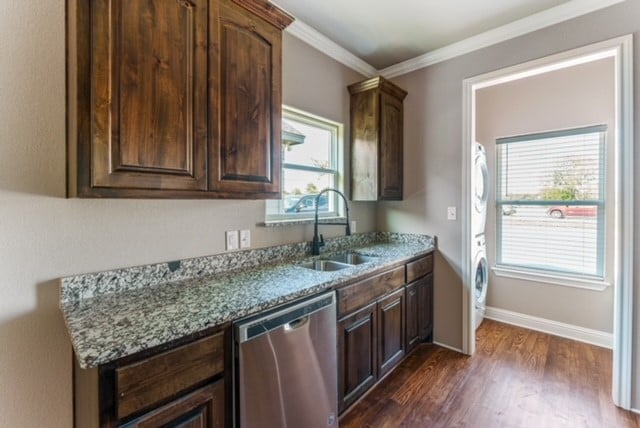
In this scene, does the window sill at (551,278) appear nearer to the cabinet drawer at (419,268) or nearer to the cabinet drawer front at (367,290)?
the cabinet drawer at (419,268)

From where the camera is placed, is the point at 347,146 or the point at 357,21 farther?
the point at 347,146

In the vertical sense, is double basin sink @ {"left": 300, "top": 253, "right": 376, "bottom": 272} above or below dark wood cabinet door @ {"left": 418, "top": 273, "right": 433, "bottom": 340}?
above

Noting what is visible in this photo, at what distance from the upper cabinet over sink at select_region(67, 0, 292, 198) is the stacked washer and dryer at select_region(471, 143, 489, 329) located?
191 centimetres

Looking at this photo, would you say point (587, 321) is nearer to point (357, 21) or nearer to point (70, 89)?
point (357, 21)

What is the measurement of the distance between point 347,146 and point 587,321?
9.24ft

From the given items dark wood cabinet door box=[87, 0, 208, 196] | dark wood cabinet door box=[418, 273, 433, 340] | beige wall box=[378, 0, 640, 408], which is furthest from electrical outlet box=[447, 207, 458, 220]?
dark wood cabinet door box=[87, 0, 208, 196]

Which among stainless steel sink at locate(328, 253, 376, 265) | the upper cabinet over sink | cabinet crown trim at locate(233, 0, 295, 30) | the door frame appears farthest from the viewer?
stainless steel sink at locate(328, 253, 376, 265)

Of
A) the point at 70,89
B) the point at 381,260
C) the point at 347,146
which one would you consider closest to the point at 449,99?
the point at 347,146

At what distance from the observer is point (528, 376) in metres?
2.28

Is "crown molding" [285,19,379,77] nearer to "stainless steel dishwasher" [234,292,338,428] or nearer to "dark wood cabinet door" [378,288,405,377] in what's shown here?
"stainless steel dishwasher" [234,292,338,428]

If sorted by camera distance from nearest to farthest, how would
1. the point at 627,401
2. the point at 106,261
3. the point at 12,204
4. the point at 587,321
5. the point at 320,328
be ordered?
the point at 12,204, the point at 106,261, the point at 320,328, the point at 627,401, the point at 587,321

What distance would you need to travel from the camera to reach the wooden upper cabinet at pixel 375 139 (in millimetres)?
2631

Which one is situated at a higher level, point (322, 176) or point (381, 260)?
point (322, 176)

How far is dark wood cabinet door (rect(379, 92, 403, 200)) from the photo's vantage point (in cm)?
266
